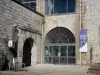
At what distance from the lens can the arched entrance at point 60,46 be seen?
67.9 ft

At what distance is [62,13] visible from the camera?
21203 millimetres

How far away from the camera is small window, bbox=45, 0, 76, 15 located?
21047 millimetres

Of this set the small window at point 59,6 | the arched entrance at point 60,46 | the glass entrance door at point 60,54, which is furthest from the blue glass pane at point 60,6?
the glass entrance door at point 60,54

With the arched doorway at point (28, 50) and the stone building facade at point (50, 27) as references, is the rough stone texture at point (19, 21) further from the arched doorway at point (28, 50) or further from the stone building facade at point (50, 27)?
the arched doorway at point (28, 50)

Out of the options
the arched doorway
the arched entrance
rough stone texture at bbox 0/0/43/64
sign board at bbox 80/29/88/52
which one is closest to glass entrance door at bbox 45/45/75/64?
the arched entrance

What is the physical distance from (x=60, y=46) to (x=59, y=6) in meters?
3.54

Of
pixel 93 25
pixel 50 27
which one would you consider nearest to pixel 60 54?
pixel 50 27

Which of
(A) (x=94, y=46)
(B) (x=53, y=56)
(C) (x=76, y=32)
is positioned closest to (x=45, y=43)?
(B) (x=53, y=56)

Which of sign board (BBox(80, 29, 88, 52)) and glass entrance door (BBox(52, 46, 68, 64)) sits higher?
sign board (BBox(80, 29, 88, 52))

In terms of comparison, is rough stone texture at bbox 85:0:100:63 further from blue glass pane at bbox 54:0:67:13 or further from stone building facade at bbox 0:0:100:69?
blue glass pane at bbox 54:0:67:13

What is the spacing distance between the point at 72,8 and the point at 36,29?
3646mm

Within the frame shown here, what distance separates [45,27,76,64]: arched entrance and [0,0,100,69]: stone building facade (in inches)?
3.4

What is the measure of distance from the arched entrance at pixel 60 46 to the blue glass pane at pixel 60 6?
1.59 metres

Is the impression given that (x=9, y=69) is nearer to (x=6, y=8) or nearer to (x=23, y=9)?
(x=6, y=8)
